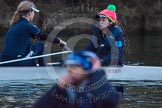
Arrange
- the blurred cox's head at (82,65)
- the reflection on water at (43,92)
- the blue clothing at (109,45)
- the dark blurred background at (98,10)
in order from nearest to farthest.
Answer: the blurred cox's head at (82,65)
the reflection on water at (43,92)
the blue clothing at (109,45)
the dark blurred background at (98,10)

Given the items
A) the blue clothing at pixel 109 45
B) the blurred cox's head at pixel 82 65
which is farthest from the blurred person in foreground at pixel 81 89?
the blue clothing at pixel 109 45

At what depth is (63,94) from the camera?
6078 millimetres

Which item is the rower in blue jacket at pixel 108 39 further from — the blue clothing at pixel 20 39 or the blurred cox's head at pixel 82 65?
the blurred cox's head at pixel 82 65

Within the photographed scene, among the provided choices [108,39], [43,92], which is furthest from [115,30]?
[43,92]

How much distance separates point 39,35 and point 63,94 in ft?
25.5

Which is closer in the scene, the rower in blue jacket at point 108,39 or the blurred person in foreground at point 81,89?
the blurred person in foreground at point 81,89

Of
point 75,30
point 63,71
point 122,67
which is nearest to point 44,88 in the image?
point 63,71

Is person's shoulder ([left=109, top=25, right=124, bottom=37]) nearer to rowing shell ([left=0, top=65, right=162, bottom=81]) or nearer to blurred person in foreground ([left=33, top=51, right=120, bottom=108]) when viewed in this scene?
rowing shell ([left=0, top=65, right=162, bottom=81])

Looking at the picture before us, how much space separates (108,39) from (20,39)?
6.96 feet

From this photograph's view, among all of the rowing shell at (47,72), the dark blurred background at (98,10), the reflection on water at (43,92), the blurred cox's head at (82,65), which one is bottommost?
the reflection on water at (43,92)

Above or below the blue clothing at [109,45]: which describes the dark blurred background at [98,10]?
above

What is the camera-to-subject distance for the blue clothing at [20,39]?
13.7 metres

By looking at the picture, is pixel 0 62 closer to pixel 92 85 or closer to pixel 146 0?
pixel 92 85

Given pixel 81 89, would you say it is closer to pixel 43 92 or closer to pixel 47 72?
pixel 43 92
